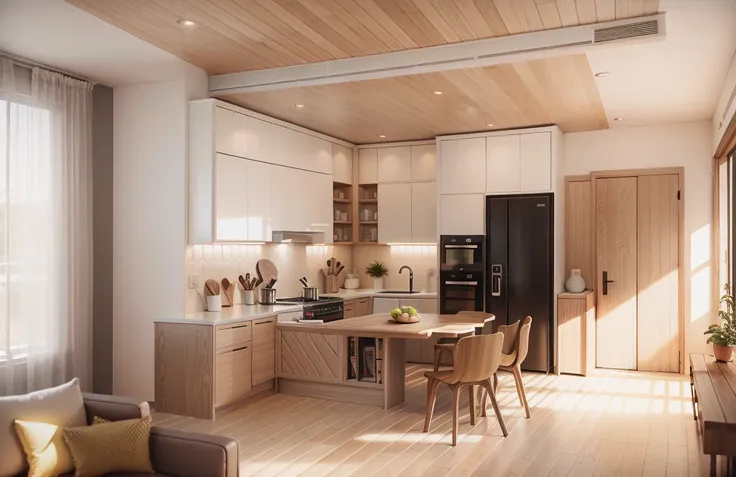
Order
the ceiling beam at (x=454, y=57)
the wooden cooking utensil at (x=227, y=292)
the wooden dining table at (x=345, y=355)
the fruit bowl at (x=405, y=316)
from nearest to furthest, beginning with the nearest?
the ceiling beam at (x=454, y=57) → the wooden dining table at (x=345, y=355) → the fruit bowl at (x=405, y=316) → the wooden cooking utensil at (x=227, y=292)

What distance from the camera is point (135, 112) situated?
5977 millimetres

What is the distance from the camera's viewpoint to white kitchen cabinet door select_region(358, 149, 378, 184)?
8781 mm

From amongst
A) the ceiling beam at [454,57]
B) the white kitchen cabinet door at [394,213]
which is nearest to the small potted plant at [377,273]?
the white kitchen cabinet door at [394,213]

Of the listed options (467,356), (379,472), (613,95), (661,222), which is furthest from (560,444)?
(661,222)

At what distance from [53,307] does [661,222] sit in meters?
6.53

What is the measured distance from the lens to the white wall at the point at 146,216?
582cm

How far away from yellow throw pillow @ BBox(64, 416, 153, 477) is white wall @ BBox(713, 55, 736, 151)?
4.67 m

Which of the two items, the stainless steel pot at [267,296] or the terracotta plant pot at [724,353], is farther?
the stainless steel pot at [267,296]

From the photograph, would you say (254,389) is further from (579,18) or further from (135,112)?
(579,18)

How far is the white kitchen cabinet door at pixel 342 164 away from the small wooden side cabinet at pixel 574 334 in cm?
310

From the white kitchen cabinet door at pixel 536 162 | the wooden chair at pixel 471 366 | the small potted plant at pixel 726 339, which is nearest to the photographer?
the wooden chair at pixel 471 366

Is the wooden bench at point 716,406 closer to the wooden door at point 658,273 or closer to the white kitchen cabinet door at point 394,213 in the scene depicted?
the wooden door at point 658,273

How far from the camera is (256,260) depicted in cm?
712

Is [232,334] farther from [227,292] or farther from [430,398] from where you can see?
[430,398]
